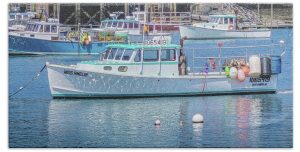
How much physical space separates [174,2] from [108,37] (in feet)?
13.7

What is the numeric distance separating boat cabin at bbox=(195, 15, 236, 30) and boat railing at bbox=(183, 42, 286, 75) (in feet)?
1.29

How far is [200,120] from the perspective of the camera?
23453mm

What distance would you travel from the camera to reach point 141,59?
25750 mm

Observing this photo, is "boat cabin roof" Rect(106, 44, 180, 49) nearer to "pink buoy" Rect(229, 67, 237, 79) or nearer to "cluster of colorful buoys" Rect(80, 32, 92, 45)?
"cluster of colorful buoys" Rect(80, 32, 92, 45)

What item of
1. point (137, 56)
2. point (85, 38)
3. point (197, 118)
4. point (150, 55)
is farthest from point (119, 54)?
point (197, 118)

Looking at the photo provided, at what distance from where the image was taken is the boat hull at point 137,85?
25.5 metres

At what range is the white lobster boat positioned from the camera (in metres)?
25.5

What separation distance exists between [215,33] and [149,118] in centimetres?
275

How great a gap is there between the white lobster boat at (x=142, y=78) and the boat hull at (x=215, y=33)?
1.47 feet

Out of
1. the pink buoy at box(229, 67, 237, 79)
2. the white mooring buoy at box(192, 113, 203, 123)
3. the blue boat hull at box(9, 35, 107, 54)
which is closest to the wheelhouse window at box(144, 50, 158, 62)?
the blue boat hull at box(9, 35, 107, 54)

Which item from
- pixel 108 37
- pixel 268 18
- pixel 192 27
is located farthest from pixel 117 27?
pixel 268 18

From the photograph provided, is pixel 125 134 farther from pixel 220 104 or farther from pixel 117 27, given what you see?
pixel 117 27

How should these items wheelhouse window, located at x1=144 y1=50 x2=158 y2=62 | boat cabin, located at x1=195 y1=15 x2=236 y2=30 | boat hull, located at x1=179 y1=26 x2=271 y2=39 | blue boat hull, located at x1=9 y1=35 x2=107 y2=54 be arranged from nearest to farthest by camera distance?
boat cabin, located at x1=195 y1=15 x2=236 y2=30, boat hull, located at x1=179 y1=26 x2=271 y2=39, wheelhouse window, located at x1=144 y1=50 x2=158 y2=62, blue boat hull, located at x1=9 y1=35 x2=107 y2=54

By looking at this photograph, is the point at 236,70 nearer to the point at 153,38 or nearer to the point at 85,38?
the point at 153,38
